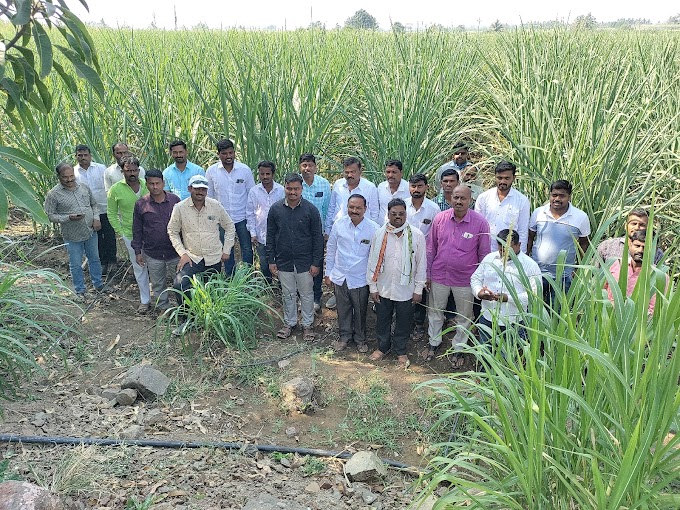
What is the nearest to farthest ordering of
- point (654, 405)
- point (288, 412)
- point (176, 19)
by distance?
point (654, 405) → point (288, 412) → point (176, 19)

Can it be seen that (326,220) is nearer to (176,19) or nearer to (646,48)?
(176,19)

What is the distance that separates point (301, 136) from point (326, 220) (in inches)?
37.9

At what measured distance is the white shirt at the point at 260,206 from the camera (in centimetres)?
513

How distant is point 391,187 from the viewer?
4984 millimetres

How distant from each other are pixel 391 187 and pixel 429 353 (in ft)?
4.68

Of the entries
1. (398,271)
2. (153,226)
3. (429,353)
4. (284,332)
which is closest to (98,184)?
(153,226)

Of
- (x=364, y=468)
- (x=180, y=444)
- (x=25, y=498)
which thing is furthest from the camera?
(x=180, y=444)

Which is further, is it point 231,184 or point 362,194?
point 231,184

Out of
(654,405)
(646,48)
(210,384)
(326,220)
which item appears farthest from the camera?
(646,48)

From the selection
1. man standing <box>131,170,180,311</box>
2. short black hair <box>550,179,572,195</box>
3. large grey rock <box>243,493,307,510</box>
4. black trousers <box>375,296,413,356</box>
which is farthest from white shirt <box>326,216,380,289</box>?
large grey rock <box>243,493,307,510</box>

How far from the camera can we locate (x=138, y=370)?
3.88m

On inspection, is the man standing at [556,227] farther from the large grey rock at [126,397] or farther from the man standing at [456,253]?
the large grey rock at [126,397]

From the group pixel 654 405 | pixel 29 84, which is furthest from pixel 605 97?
pixel 29 84

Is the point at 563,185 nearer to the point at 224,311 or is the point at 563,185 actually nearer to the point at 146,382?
the point at 224,311
